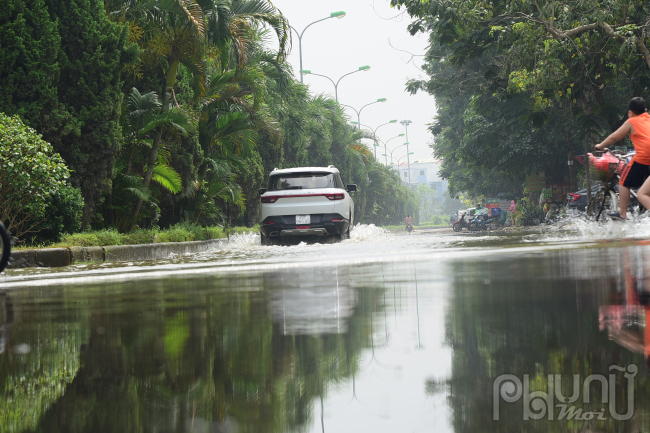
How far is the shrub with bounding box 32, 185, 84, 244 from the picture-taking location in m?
12.6

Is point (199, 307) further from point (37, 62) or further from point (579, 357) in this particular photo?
point (37, 62)

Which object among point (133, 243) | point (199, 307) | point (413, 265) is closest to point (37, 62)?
point (133, 243)

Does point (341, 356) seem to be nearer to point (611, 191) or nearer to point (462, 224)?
point (611, 191)

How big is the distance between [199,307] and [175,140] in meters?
13.5

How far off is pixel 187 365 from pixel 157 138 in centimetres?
1420

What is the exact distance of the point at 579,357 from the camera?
318 cm

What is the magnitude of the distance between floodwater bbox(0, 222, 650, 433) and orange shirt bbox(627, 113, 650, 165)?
9.54 feet

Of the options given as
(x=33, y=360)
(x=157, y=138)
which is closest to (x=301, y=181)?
(x=157, y=138)

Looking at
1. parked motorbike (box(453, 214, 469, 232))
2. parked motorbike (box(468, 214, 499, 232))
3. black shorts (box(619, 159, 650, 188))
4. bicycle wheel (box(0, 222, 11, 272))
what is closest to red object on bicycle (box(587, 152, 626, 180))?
black shorts (box(619, 159, 650, 188))

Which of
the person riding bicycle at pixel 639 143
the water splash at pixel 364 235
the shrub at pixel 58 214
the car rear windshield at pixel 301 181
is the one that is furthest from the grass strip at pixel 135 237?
the person riding bicycle at pixel 639 143

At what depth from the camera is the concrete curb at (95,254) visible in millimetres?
11312

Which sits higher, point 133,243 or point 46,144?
point 46,144

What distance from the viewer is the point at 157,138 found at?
55.8ft

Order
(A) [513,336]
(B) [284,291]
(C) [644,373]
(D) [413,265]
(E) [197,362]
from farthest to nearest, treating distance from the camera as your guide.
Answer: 1. (D) [413,265]
2. (B) [284,291]
3. (A) [513,336]
4. (E) [197,362]
5. (C) [644,373]
